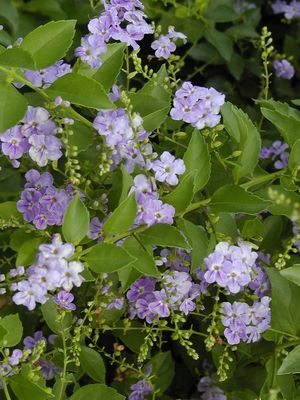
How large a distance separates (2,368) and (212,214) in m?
0.46

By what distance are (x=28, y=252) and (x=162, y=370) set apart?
0.46 meters

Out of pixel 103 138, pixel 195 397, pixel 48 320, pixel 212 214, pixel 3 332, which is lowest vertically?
pixel 195 397

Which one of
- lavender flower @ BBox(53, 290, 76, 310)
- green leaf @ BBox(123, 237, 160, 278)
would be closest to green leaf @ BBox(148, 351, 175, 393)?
lavender flower @ BBox(53, 290, 76, 310)

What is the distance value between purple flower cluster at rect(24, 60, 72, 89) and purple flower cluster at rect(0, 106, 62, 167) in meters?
0.05

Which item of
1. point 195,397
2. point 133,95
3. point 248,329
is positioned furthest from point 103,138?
point 195,397

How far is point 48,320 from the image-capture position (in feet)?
4.66

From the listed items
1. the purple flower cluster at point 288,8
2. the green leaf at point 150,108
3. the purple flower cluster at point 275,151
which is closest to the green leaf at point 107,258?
the green leaf at point 150,108

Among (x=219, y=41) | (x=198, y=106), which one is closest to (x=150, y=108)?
(x=198, y=106)

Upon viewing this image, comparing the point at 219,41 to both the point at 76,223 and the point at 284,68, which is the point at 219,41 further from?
the point at 76,223

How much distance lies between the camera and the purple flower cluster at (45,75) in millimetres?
1218

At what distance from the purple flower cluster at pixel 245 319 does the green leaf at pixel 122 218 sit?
295 millimetres

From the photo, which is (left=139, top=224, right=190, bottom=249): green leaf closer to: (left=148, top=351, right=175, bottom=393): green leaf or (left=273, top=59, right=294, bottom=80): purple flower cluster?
(left=148, top=351, right=175, bottom=393): green leaf

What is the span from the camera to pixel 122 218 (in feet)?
3.75

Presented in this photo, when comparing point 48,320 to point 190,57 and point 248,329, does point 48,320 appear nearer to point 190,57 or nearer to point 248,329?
point 248,329
